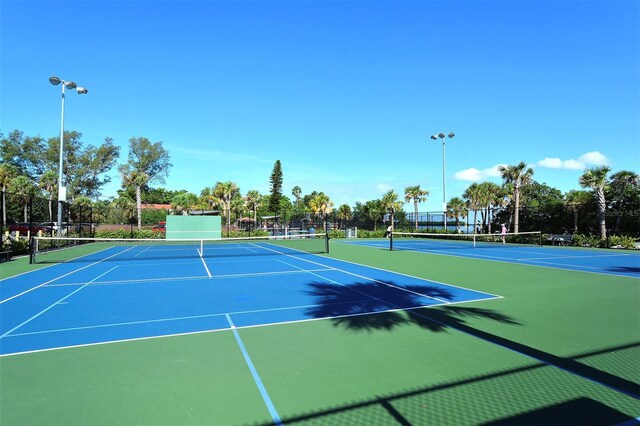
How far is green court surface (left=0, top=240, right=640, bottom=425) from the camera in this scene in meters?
3.69

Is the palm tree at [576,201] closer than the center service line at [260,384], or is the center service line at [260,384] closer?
the center service line at [260,384]

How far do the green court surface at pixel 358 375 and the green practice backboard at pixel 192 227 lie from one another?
27.6 meters

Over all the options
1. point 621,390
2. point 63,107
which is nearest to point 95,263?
point 63,107

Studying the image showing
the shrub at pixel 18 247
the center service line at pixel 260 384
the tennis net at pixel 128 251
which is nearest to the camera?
the center service line at pixel 260 384

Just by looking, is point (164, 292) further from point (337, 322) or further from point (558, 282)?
point (558, 282)

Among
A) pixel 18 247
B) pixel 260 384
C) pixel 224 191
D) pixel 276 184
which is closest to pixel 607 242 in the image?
pixel 260 384

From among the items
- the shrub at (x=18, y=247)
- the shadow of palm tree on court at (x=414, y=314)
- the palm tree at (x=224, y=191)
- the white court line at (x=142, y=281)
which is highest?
the palm tree at (x=224, y=191)

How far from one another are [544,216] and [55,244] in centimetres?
4274

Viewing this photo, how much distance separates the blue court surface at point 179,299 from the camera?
21.3 ft

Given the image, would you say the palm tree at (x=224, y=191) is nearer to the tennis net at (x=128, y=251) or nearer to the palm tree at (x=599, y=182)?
the tennis net at (x=128, y=251)

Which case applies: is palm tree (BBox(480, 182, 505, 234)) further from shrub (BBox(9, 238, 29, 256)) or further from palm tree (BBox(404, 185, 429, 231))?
shrub (BBox(9, 238, 29, 256))

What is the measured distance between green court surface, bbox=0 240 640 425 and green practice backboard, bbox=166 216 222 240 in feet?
90.5

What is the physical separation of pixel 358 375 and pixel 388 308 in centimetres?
352

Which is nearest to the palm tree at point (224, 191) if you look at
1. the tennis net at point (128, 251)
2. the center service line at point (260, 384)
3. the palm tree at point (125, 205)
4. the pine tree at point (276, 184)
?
the palm tree at point (125, 205)
